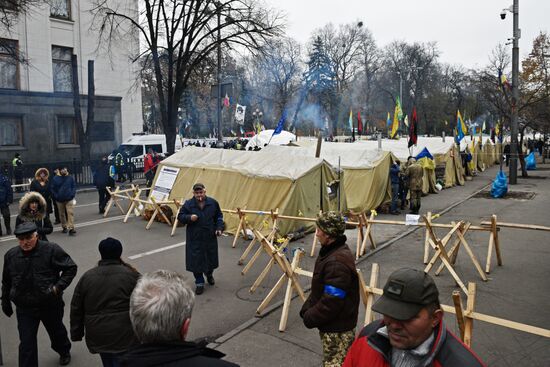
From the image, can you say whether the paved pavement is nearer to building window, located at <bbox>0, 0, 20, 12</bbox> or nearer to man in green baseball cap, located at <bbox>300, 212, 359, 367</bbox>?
man in green baseball cap, located at <bbox>300, 212, 359, 367</bbox>

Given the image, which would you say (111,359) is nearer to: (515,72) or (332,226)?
(332,226)

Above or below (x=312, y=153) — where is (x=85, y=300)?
below

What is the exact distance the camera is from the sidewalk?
544 cm

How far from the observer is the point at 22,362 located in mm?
4656

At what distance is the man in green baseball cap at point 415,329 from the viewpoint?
216cm

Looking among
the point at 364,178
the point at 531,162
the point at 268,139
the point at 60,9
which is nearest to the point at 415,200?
the point at 364,178

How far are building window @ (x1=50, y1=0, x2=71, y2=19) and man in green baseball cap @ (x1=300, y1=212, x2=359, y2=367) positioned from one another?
3133 cm

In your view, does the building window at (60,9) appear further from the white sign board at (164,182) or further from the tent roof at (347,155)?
the tent roof at (347,155)

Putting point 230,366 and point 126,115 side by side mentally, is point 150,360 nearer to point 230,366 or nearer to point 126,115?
point 230,366

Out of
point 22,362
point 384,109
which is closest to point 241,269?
point 22,362

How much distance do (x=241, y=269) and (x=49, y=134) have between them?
25065 mm

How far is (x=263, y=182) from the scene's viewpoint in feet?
39.2

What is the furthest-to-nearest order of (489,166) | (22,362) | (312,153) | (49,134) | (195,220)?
(489,166)
(49,134)
(312,153)
(195,220)
(22,362)

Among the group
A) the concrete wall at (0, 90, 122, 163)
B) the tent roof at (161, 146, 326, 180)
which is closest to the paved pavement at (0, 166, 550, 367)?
the tent roof at (161, 146, 326, 180)
